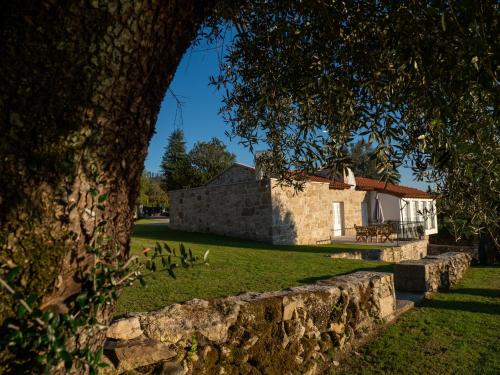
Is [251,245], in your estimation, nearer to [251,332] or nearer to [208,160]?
[251,332]

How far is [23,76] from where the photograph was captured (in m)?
1.65

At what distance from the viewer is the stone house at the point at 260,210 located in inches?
682

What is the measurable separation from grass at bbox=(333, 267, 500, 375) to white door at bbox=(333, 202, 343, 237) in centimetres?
1446

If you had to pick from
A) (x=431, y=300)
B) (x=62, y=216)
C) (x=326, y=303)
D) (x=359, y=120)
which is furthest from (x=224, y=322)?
(x=431, y=300)

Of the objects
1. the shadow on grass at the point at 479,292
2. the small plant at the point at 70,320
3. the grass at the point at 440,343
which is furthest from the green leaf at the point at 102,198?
the shadow on grass at the point at 479,292

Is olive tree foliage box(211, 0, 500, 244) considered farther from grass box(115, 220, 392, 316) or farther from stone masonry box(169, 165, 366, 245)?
stone masonry box(169, 165, 366, 245)

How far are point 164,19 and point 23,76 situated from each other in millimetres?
688

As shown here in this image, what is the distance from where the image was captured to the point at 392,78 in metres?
3.72

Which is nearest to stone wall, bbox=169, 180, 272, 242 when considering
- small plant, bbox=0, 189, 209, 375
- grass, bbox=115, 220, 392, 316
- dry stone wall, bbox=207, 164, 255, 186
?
dry stone wall, bbox=207, 164, 255, 186

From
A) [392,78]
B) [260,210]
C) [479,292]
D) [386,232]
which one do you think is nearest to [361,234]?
[386,232]

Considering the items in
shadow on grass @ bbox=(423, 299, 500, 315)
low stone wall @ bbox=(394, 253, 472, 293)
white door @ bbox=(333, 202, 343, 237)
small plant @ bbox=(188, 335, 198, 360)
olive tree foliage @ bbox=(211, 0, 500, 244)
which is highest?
olive tree foliage @ bbox=(211, 0, 500, 244)

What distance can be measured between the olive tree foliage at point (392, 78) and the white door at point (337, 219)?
61.9ft

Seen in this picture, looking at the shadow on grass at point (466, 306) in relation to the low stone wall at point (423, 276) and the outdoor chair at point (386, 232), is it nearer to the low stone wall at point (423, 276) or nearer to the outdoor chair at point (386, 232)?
the low stone wall at point (423, 276)

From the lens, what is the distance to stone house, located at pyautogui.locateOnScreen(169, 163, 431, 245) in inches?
682
